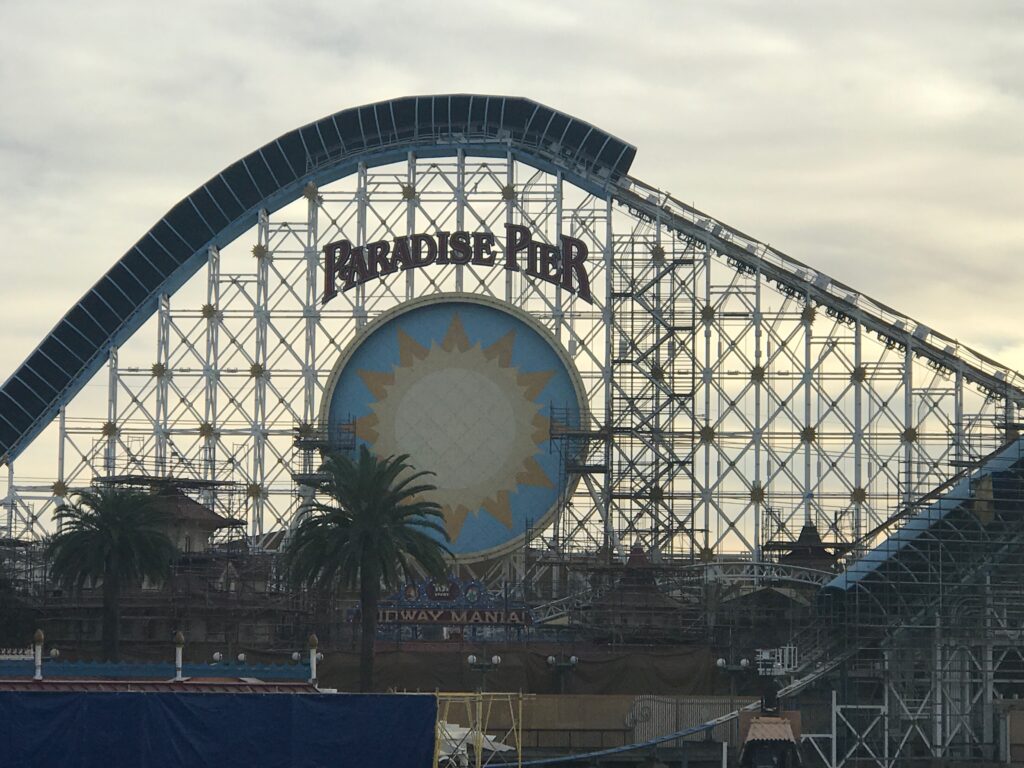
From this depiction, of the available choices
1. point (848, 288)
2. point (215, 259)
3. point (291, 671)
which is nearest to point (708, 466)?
point (848, 288)

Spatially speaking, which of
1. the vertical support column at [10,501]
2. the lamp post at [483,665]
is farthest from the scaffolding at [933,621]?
the vertical support column at [10,501]

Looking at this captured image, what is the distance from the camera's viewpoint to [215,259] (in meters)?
117

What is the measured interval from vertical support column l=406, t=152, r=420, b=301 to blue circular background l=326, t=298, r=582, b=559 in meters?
2.46

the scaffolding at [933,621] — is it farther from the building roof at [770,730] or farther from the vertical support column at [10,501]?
the vertical support column at [10,501]

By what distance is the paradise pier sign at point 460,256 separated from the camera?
11394cm

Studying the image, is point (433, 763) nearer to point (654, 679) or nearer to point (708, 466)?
point (654, 679)

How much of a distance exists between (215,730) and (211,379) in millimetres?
62577

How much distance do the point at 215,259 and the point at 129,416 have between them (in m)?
10.0

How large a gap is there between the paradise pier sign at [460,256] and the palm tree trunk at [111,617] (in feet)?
78.1

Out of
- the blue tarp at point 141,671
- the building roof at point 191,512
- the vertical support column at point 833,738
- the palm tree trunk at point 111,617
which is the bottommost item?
the vertical support column at point 833,738

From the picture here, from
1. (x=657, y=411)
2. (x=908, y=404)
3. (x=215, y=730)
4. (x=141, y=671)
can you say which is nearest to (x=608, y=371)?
(x=657, y=411)

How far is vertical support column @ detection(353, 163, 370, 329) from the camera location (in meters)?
115

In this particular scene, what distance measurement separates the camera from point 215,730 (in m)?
53.4

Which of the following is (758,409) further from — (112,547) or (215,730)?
(215,730)
